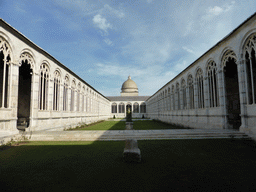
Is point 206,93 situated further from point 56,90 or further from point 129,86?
point 129,86

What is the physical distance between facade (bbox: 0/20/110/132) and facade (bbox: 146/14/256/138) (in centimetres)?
1472

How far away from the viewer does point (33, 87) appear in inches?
525

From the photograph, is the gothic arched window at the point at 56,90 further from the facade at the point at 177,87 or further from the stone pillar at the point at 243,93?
the stone pillar at the point at 243,93

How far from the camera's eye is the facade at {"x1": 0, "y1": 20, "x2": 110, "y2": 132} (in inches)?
418

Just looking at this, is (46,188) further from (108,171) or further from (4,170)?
(4,170)

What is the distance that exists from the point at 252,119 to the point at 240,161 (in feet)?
18.2

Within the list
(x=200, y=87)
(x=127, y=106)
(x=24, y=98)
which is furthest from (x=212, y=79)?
(x=127, y=106)

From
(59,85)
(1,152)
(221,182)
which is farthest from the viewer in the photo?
(59,85)

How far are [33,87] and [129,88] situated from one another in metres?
59.6

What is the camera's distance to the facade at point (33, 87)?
1062 cm

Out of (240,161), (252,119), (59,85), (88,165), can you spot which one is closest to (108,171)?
(88,165)

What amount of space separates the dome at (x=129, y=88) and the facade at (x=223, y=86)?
4659cm

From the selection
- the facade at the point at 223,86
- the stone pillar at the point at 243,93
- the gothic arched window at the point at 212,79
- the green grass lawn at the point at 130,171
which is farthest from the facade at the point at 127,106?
the green grass lawn at the point at 130,171

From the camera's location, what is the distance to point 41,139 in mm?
11312
